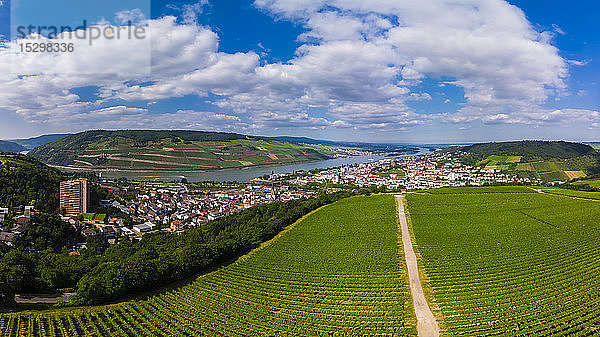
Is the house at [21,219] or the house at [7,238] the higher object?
the house at [21,219]

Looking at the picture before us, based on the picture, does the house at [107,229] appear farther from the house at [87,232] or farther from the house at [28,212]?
the house at [28,212]

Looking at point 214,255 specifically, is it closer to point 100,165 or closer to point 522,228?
point 522,228

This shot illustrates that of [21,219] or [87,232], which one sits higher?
[21,219]

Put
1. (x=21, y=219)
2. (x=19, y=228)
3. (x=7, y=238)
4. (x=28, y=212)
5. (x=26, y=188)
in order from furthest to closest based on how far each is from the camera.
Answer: (x=26, y=188), (x=28, y=212), (x=21, y=219), (x=19, y=228), (x=7, y=238)

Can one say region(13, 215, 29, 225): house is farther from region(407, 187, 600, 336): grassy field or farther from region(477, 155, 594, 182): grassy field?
region(477, 155, 594, 182): grassy field

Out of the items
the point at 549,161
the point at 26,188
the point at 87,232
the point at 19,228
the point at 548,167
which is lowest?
the point at 87,232

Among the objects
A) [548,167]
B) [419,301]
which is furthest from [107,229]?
[548,167]

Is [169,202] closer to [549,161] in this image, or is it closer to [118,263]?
[118,263]

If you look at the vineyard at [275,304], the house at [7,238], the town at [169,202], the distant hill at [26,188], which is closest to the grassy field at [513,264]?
the vineyard at [275,304]
